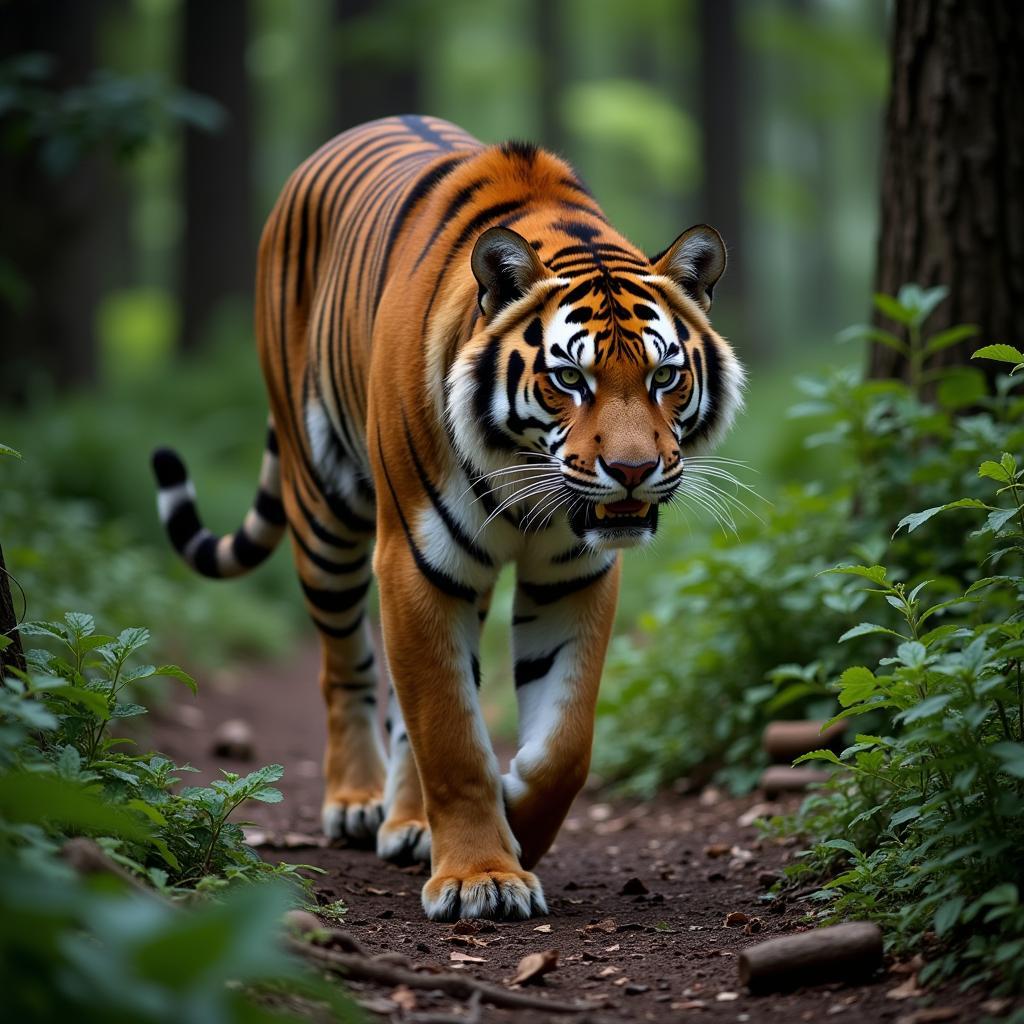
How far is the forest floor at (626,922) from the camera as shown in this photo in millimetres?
2584

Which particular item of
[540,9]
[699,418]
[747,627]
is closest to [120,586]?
[747,627]

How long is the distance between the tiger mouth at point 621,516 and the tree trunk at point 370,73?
1493cm

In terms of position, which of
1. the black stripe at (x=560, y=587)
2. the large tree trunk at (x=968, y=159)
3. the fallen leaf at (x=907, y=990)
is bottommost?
the fallen leaf at (x=907, y=990)

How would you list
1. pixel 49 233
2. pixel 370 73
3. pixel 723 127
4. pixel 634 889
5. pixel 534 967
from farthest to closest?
pixel 370 73, pixel 723 127, pixel 49 233, pixel 634 889, pixel 534 967

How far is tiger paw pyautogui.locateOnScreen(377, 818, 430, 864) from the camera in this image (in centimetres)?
425

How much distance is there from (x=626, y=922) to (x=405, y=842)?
104 cm

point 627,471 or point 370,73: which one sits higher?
point 370,73

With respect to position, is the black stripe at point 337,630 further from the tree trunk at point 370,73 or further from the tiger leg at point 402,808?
the tree trunk at point 370,73

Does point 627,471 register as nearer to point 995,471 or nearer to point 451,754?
point 995,471

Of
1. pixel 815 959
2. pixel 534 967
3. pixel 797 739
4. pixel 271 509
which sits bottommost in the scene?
pixel 815 959

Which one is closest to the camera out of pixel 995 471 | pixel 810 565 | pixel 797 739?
pixel 995 471

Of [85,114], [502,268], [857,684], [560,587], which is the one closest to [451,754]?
[560,587]

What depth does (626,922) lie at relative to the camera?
3457 millimetres

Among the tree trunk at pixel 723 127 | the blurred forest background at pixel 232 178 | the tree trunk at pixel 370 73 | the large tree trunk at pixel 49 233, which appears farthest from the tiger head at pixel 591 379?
the tree trunk at pixel 370 73
